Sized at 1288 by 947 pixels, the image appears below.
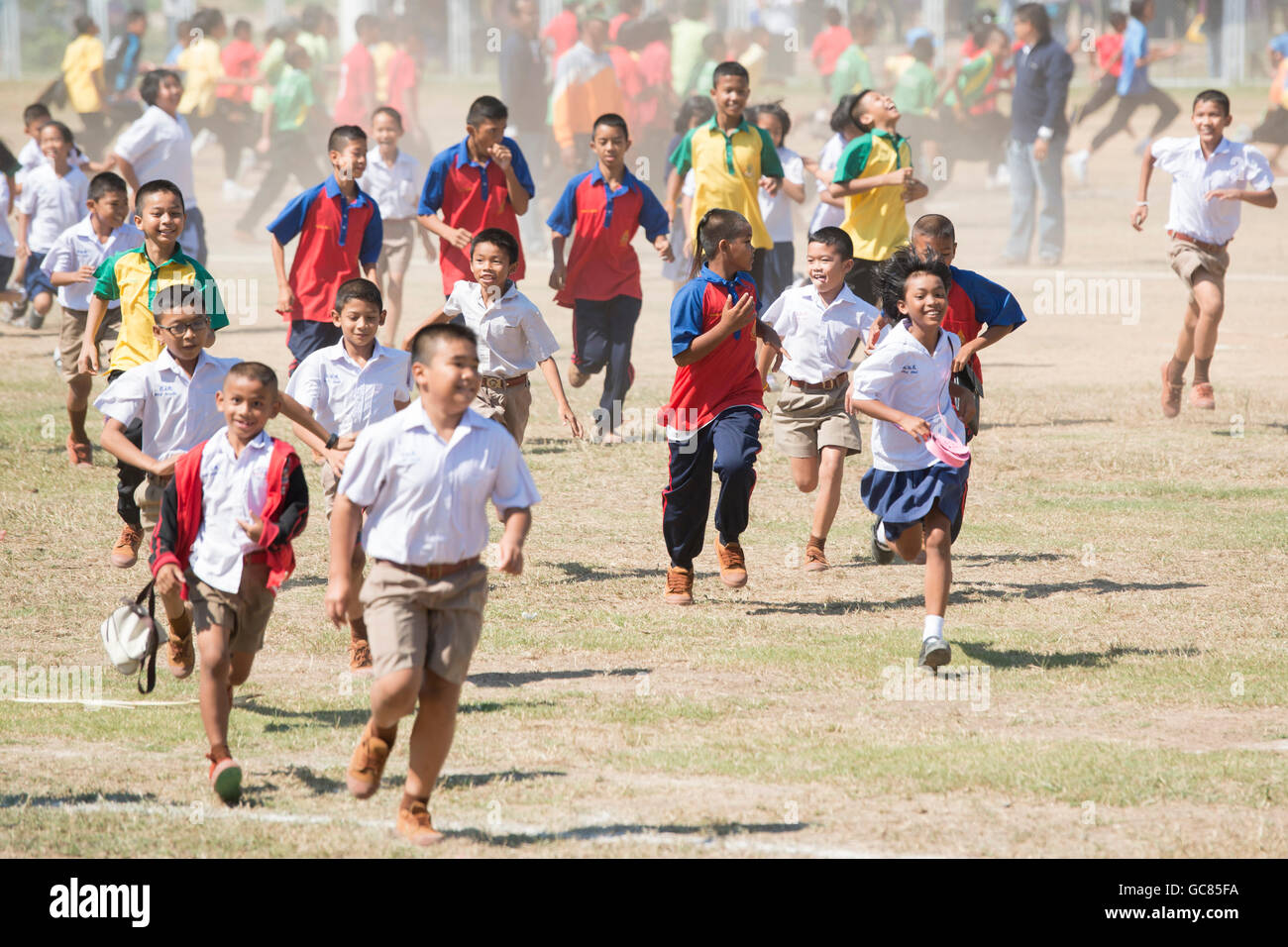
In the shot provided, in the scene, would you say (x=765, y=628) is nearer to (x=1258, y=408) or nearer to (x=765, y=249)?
(x=765, y=249)

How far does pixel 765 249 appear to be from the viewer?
500 inches

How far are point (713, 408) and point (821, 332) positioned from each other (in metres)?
1.04

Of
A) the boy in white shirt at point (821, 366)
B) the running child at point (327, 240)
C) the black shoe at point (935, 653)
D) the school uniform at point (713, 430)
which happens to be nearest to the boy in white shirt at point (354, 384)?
the school uniform at point (713, 430)

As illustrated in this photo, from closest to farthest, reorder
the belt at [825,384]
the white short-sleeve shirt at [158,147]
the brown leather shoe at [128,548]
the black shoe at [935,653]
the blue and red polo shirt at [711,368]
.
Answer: the black shoe at [935,653]
the blue and red polo shirt at [711,368]
the brown leather shoe at [128,548]
the belt at [825,384]
the white short-sleeve shirt at [158,147]

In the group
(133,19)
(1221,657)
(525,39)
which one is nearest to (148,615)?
(1221,657)

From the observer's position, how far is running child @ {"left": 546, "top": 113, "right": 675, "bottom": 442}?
446 inches

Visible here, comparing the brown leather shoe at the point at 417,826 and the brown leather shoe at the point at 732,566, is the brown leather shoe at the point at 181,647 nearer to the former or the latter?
the brown leather shoe at the point at 417,826

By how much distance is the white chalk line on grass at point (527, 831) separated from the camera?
5.23 meters

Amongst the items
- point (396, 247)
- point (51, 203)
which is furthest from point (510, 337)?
point (51, 203)

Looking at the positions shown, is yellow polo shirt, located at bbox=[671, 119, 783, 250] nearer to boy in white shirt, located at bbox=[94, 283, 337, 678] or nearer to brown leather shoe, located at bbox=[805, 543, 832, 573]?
brown leather shoe, located at bbox=[805, 543, 832, 573]

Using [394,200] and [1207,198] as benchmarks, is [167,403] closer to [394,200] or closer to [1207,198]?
[1207,198]

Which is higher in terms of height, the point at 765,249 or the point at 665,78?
the point at 665,78

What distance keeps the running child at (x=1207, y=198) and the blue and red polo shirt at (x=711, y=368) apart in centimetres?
468
